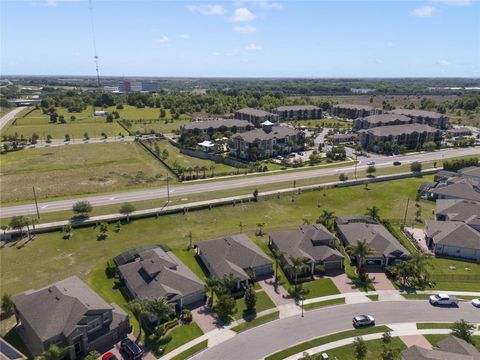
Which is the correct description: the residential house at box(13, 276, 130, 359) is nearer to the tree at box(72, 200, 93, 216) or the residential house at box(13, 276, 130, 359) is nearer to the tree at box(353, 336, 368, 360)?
the tree at box(353, 336, 368, 360)

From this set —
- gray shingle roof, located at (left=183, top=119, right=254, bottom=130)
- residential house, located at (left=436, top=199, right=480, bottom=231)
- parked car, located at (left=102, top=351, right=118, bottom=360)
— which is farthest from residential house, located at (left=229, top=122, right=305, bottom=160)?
parked car, located at (left=102, top=351, right=118, bottom=360)

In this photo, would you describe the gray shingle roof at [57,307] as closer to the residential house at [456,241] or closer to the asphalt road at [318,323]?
the asphalt road at [318,323]

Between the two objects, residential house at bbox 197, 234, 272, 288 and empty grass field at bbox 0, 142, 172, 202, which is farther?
empty grass field at bbox 0, 142, 172, 202

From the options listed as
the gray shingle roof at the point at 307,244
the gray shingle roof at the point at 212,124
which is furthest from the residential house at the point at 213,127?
the gray shingle roof at the point at 307,244

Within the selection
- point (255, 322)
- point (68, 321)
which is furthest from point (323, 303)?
point (68, 321)

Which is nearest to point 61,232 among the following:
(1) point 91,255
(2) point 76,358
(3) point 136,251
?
(1) point 91,255
